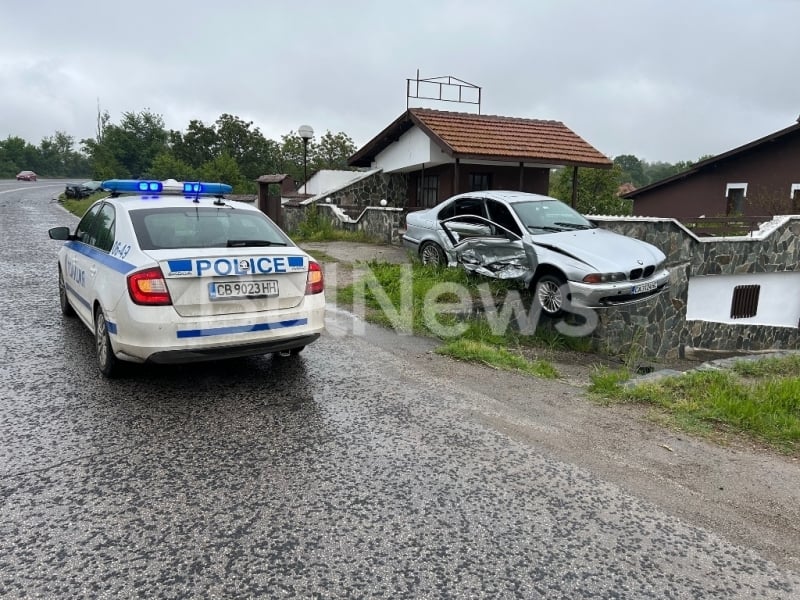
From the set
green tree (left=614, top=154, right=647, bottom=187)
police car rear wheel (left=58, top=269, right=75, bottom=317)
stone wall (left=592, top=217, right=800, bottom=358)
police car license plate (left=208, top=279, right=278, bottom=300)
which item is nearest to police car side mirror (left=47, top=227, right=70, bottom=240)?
police car rear wheel (left=58, top=269, right=75, bottom=317)

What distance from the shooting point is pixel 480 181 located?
763 inches

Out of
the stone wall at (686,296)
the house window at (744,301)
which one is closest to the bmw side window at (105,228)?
the stone wall at (686,296)

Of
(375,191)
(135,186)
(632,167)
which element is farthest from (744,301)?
(632,167)

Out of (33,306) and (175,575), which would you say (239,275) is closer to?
(175,575)

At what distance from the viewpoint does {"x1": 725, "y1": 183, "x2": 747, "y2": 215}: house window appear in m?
21.9

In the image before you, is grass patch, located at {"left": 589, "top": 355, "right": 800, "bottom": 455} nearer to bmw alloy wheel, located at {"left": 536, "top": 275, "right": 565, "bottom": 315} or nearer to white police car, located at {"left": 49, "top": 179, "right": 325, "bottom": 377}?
bmw alloy wheel, located at {"left": 536, "top": 275, "right": 565, "bottom": 315}

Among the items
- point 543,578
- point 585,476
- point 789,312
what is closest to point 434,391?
point 585,476

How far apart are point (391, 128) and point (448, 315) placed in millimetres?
12732

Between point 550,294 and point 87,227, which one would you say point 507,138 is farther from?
point 87,227

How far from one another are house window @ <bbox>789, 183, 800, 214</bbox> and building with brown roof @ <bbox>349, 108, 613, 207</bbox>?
5648 millimetres

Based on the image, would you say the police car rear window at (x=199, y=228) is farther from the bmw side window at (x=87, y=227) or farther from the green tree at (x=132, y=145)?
the green tree at (x=132, y=145)

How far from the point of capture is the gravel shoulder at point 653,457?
3.12m

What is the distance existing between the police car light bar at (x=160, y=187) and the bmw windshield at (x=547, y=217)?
4.75 meters

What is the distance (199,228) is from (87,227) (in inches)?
73.5
